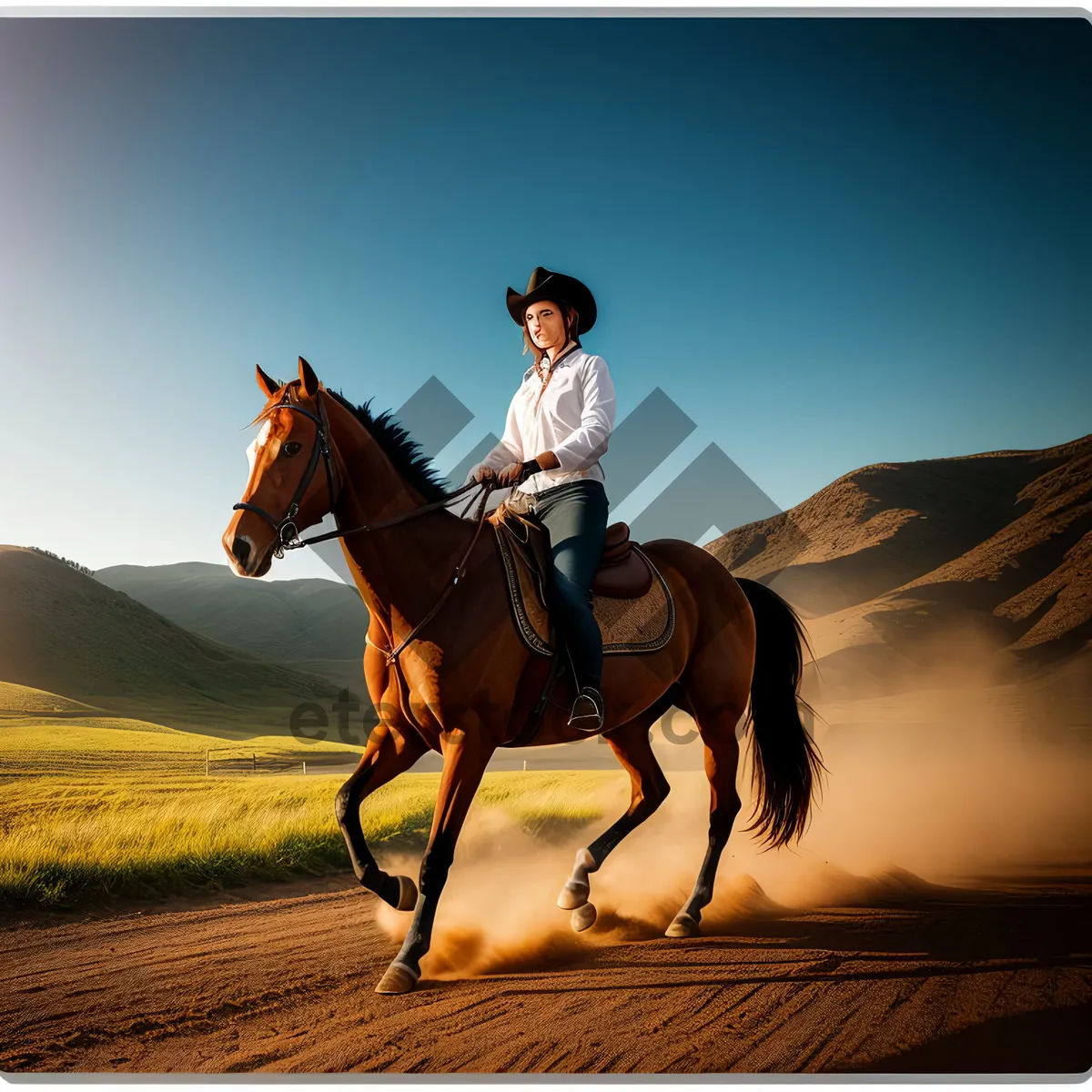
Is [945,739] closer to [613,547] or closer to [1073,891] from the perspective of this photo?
[1073,891]

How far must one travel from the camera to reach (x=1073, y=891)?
5.52 metres

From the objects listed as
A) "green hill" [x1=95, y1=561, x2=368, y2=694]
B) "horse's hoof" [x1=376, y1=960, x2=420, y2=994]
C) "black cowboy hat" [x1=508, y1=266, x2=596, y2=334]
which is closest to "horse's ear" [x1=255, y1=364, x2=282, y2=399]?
"black cowboy hat" [x1=508, y1=266, x2=596, y2=334]

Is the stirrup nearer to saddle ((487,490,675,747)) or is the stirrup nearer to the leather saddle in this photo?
saddle ((487,490,675,747))

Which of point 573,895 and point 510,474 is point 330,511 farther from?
point 573,895

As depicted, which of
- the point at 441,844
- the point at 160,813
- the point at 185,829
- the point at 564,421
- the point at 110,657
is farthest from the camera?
the point at 110,657

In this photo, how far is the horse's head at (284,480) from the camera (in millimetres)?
3410

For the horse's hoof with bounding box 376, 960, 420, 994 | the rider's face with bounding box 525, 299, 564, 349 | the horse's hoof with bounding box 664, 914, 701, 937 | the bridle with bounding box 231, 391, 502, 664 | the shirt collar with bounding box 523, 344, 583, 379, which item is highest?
the rider's face with bounding box 525, 299, 564, 349

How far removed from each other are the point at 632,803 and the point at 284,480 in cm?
304

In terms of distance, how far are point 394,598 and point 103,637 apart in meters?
14.5

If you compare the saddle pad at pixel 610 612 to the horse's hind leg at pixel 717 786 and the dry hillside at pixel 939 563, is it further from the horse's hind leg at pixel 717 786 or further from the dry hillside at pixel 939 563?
the dry hillside at pixel 939 563

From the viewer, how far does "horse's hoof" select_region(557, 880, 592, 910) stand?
15.6ft

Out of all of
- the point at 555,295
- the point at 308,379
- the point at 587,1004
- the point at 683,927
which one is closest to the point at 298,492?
the point at 308,379

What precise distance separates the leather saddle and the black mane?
38 cm

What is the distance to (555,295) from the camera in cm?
477
